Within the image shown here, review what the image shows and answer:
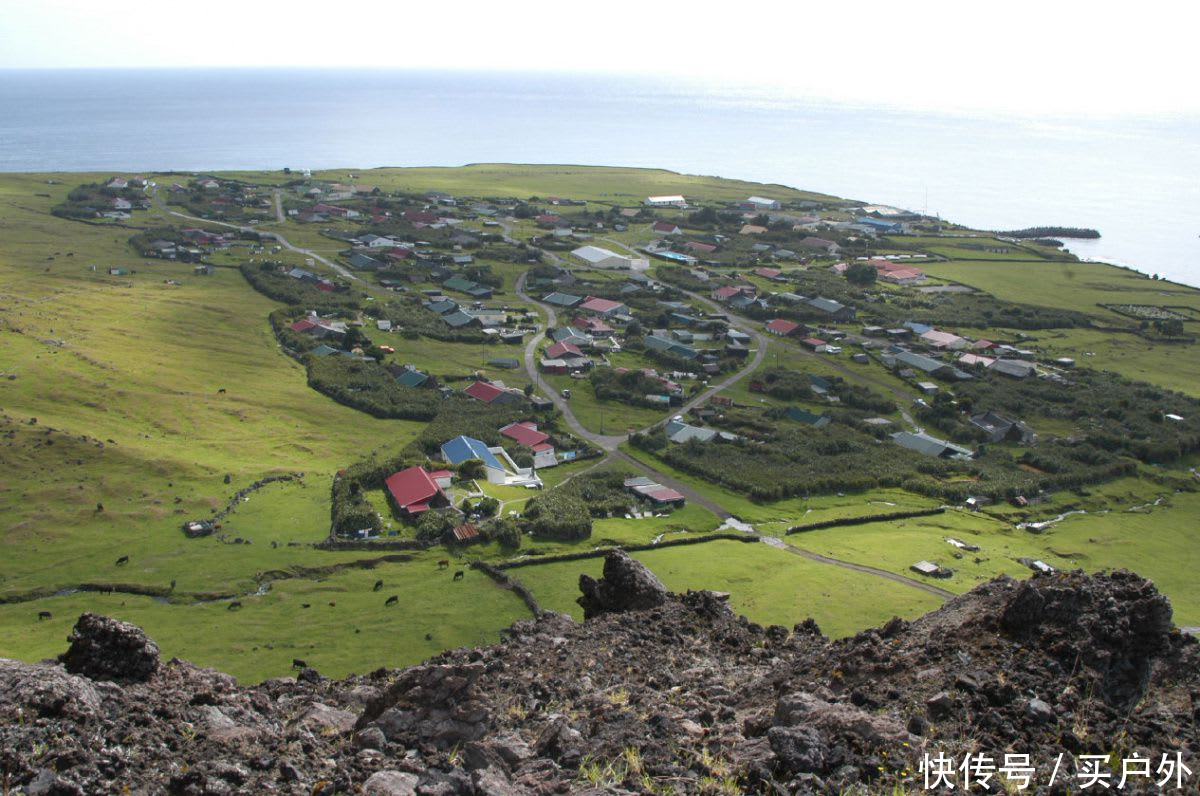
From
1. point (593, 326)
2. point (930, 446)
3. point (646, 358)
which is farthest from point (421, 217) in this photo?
point (930, 446)

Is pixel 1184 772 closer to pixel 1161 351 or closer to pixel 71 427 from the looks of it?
Result: pixel 71 427

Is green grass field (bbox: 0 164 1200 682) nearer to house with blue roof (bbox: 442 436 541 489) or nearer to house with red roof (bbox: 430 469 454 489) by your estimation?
house with blue roof (bbox: 442 436 541 489)

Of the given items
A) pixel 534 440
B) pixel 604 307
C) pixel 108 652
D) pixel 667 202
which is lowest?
pixel 534 440

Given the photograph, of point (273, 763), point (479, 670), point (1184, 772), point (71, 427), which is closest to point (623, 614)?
point (479, 670)

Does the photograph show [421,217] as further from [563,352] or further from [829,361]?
[829,361]

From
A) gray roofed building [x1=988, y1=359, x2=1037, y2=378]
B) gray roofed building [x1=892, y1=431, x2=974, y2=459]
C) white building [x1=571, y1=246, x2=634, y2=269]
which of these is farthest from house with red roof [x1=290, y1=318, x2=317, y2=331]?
gray roofed building [x1=988, y1=359, x2=1037, y2=378]

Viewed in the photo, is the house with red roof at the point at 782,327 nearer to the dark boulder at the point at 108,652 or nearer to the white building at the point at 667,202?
the white building at the point at 667,202
